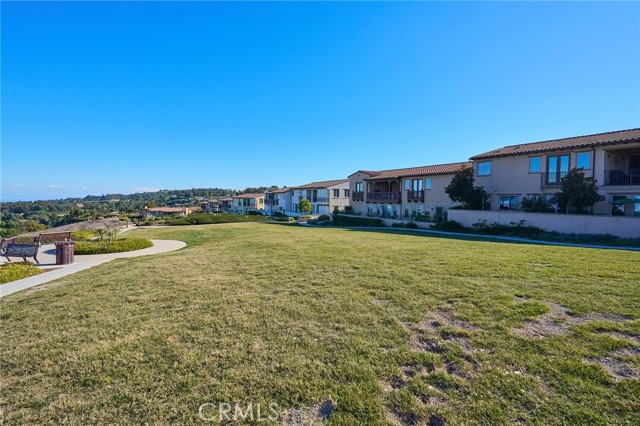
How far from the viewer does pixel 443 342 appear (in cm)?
430

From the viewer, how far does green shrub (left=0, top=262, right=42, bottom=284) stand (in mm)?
9022

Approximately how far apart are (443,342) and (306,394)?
86.2 inches

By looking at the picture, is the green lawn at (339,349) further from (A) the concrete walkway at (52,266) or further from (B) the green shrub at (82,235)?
(B) the green shrub at (82,235)

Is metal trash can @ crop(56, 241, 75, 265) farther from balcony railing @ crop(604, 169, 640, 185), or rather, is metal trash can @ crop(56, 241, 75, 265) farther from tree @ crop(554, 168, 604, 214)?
balcony railing @ crop(604, 169, 640, 185)

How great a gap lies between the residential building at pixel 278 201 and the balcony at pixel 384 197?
2914 cm

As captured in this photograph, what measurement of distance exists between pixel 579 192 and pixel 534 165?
20.0 ft

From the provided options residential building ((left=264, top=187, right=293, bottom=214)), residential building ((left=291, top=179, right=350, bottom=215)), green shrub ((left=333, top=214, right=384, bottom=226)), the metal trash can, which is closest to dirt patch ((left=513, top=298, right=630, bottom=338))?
the metal trash can

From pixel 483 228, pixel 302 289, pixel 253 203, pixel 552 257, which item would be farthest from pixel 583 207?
pixel 253 203

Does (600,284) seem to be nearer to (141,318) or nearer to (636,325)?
(636,325)

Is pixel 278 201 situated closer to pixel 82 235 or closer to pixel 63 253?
pixel 82 235

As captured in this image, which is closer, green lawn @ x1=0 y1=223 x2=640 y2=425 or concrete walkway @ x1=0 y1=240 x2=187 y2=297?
green lawn @ x1=0 y1=223 x2=640 y2=425

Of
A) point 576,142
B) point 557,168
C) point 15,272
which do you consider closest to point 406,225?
point 557,168

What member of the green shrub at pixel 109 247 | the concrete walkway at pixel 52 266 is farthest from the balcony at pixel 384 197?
the green shrub at pixel 109 247

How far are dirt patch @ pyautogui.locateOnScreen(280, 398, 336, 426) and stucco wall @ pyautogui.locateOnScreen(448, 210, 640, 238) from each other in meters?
21.9
